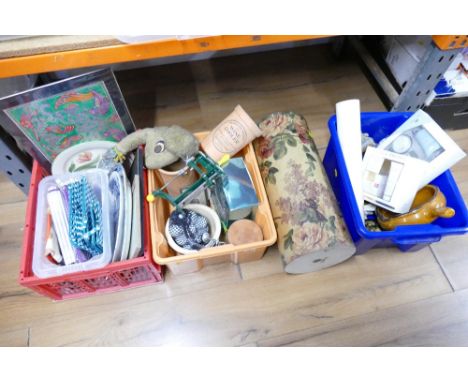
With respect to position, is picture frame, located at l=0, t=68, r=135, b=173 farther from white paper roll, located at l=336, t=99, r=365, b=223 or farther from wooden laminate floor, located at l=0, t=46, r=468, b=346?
white paper roll, located at l=336, t=99, r=365, b=223

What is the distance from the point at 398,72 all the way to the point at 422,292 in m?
0.60

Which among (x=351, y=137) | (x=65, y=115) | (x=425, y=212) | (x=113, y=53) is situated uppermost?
(x=113, y=53)

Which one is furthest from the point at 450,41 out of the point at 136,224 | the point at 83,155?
the point at 83,155

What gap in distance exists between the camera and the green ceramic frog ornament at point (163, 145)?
685 millimetres

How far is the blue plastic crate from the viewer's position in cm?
64

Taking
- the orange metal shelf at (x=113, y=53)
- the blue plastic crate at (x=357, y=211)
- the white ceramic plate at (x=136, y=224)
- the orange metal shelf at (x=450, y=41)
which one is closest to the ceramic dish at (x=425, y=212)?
the blue plastic crate at (x=357, y=211)

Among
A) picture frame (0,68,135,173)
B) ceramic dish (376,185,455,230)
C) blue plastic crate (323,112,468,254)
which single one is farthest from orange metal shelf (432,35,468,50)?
picture frame (0,68,135,173)

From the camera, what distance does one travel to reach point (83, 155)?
779 millimetres

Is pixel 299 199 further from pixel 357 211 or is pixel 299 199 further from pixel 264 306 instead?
pixel 264 306

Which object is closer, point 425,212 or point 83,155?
point 425,212

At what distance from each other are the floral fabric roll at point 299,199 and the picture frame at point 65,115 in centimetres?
36

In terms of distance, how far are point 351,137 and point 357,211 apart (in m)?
0.17

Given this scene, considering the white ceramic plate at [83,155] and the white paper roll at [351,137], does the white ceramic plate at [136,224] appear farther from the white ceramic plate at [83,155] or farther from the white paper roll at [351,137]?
the white paper roll at [351,137]
